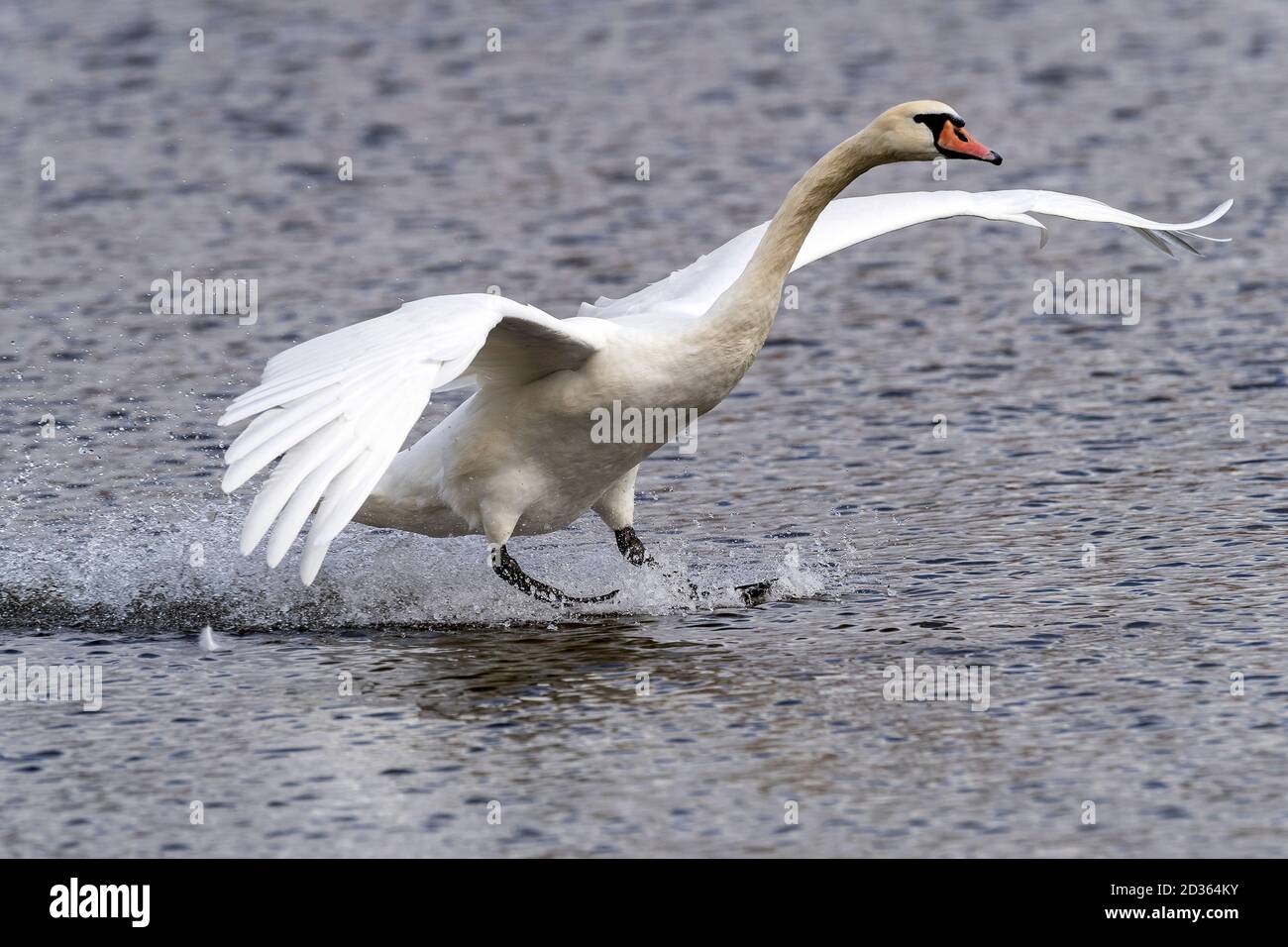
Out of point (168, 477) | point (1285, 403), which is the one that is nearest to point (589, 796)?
point (168, 477)

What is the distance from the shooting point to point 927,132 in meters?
10.1

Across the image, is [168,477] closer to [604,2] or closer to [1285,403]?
[1285,403]

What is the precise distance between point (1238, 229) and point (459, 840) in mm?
11879

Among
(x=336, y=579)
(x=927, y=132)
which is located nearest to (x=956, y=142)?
(x=927, y=132)

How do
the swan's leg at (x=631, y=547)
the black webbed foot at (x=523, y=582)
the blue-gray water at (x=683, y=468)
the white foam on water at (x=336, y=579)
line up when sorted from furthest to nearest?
the swan's leg at (x=631, y=547), the white foam on water at (x=336, y=579), the black webbed foot at (x=523, y=582), the blue-gray water at (x=683, y=468)

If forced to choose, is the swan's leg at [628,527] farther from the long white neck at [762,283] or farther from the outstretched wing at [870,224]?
the long white neck at [762,283]

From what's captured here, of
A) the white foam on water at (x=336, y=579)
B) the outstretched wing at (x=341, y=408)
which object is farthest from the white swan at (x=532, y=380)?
the white foam on water at (x=336, y=579)

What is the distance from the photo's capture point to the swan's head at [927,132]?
33.0 ft

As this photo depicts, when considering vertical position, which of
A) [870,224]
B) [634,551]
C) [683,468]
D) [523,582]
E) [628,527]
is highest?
[870,224]

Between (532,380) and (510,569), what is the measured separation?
103 centimetres

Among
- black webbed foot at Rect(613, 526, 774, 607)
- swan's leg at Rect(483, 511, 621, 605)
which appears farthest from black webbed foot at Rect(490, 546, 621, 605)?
black webbed foot at Rect(613, 526, 774, 607)

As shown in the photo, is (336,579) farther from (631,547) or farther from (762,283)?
(762,283)

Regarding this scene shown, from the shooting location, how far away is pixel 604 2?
26859 millimetres

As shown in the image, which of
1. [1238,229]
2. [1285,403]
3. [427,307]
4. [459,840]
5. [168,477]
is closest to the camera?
[459,840]
